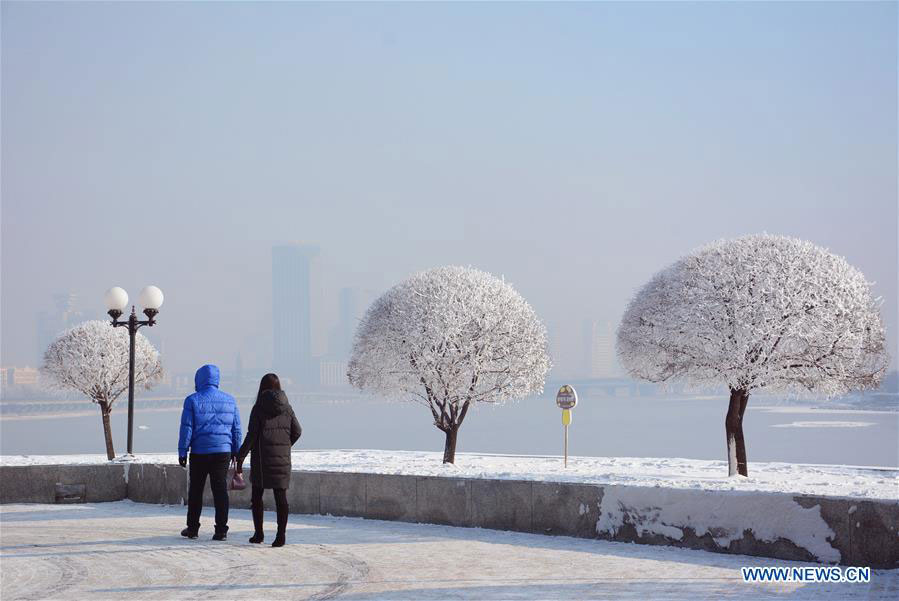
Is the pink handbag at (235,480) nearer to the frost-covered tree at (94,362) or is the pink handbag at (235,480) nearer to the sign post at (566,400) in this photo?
the frost-covered tree at (94,362)

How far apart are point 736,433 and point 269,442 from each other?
1839 cm

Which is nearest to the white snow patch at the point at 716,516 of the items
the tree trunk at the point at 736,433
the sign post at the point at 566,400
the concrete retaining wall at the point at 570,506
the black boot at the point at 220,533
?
the concrete retaining wall at the point at 570,506

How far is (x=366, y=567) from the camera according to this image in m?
10.2

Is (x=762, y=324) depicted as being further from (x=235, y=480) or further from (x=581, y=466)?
(x=235, y=480)

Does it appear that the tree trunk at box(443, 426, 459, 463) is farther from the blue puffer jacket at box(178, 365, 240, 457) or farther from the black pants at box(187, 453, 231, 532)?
the blue puffer jacket at box(178, 365, 240, 457)

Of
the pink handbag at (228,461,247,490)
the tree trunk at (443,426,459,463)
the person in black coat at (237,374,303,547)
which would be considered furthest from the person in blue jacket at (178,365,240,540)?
the tree trunk at (443,426,459,463)

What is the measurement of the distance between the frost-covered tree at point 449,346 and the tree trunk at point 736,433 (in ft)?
22.8

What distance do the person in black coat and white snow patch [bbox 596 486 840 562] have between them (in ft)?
12.0

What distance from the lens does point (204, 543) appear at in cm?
1186

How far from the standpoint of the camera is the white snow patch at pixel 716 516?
1048 cm

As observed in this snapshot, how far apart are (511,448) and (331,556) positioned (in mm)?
76107

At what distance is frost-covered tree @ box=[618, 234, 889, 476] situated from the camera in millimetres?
25984

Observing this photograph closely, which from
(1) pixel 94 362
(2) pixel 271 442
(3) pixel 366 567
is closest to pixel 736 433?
(2) pixel 271 442

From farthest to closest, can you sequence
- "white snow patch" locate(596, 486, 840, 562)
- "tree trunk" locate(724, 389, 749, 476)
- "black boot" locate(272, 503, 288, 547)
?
1. "tree trunk" locate(724, 389, 749, 476)
2. "black boot" locate(272, 503, 288, 547)
3. "white snow patch" locate(596, 486, 840, 562)
